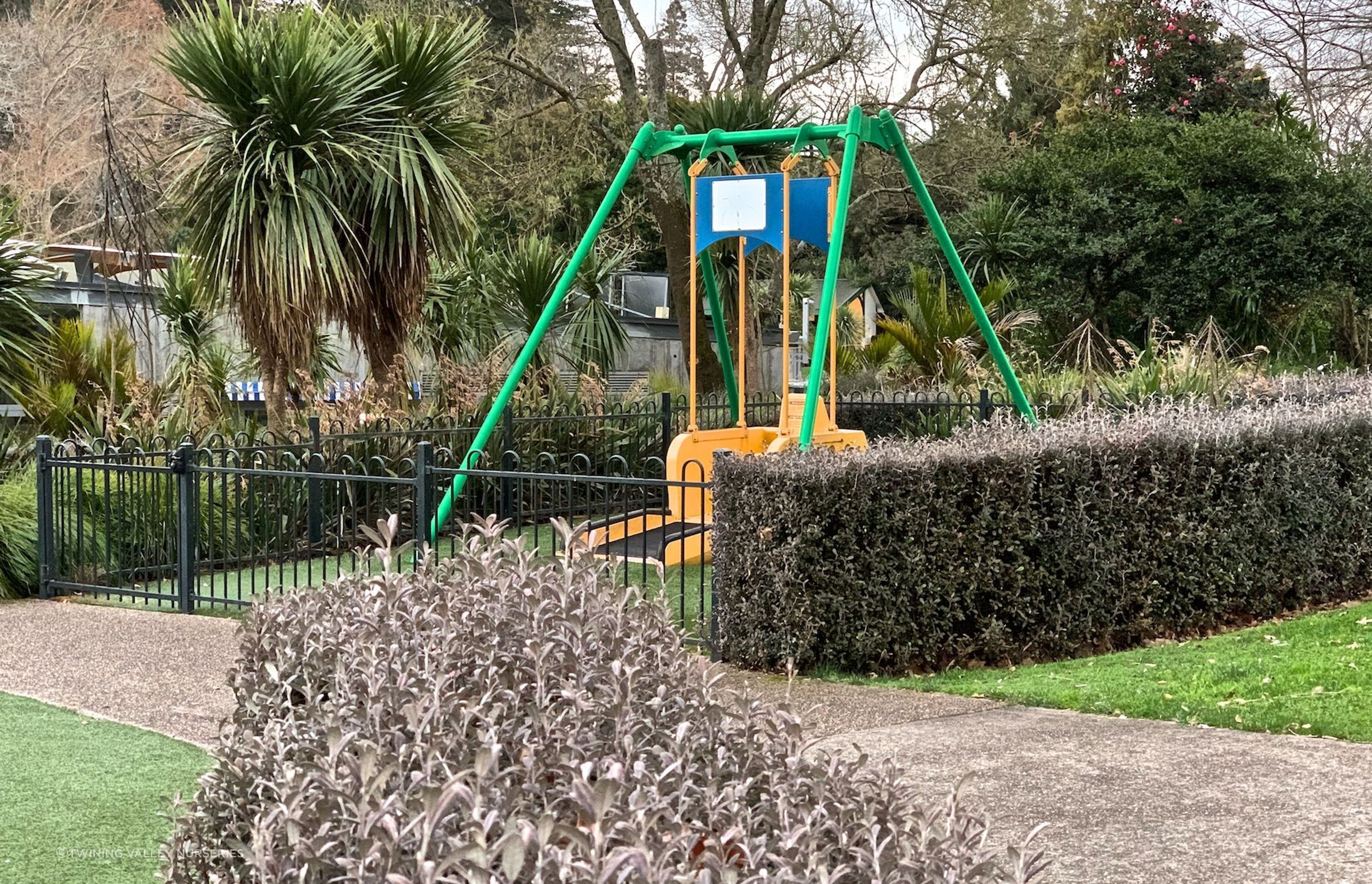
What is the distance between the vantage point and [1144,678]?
6.62 meters

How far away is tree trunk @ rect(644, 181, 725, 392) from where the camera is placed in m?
19.6

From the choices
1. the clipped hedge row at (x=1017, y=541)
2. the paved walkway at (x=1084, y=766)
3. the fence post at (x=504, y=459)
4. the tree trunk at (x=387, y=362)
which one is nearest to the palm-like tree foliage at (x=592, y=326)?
the tree trunk at (x=387, y=362)

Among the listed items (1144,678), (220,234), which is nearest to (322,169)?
(220,234)

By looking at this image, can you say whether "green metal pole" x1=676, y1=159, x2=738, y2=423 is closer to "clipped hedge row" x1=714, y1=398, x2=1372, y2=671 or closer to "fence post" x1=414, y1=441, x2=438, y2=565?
"fence post" x1=414, y1=441, x2=438, y2=565

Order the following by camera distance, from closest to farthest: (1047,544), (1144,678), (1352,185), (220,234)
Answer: (1144,678) → (1047,544) → (220,234) → (1352,185)

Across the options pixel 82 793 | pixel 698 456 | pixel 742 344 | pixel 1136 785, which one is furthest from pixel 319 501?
pixel 1136 785

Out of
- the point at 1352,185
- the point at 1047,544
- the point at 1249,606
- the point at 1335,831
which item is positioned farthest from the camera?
the point at 1352,185

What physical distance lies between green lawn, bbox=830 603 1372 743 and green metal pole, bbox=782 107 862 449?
1.95 m

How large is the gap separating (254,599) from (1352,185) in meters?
21.0

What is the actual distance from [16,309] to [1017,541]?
28.4 feet

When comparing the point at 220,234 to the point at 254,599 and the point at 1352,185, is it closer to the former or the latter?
the point at 254,599

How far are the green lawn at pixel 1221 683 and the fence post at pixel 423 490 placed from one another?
260 centimetres

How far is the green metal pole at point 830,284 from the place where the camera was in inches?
334

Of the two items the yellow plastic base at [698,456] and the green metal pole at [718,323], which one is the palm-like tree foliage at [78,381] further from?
the green metal pole at [718,323]
